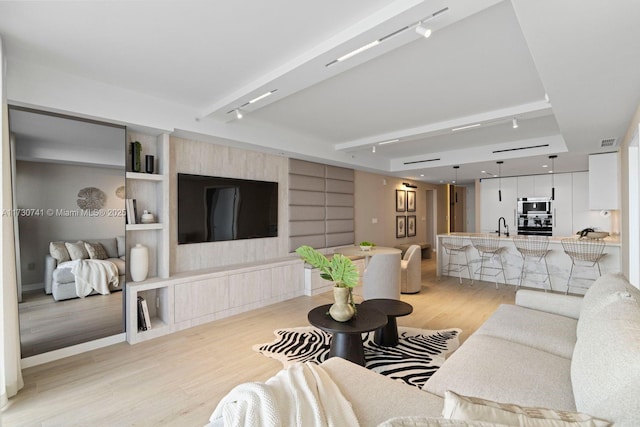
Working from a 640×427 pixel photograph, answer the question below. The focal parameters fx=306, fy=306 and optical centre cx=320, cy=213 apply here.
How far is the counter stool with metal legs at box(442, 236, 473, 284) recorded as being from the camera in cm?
637

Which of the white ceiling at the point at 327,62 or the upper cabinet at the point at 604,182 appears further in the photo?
the upper cabinet at the point at 604,182

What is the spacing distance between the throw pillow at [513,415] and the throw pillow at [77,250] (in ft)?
11.4

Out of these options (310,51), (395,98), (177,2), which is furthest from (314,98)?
(177,2)

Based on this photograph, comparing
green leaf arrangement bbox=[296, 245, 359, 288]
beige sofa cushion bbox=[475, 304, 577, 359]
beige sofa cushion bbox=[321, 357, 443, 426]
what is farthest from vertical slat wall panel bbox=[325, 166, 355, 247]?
beige sofa cushion bbox=[321, 357, 443, 426]

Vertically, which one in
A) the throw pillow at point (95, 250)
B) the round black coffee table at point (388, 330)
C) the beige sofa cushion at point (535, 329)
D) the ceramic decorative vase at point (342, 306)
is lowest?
the round black coffee table at point (388, 330)

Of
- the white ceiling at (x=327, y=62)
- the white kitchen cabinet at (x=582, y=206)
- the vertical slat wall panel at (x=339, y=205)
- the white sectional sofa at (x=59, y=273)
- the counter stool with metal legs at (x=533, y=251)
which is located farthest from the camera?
the white kitchen cabinet at (x=582, y=206)

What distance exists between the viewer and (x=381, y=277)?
4367 millimetres

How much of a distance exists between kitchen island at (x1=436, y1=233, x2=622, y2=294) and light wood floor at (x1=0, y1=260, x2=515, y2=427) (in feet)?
7.50

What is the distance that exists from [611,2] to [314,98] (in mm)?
2610

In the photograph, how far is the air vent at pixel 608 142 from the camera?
4.09 meters

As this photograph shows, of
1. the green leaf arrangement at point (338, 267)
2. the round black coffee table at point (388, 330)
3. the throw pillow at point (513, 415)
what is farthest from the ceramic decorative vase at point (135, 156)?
the throw pillow at point (513, 415)

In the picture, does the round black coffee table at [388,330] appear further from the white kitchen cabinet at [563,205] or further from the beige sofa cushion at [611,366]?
the white kitchen cabinet at [563,205]

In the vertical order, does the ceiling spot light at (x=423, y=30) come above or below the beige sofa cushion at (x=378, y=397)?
above

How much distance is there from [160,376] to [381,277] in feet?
9.45
